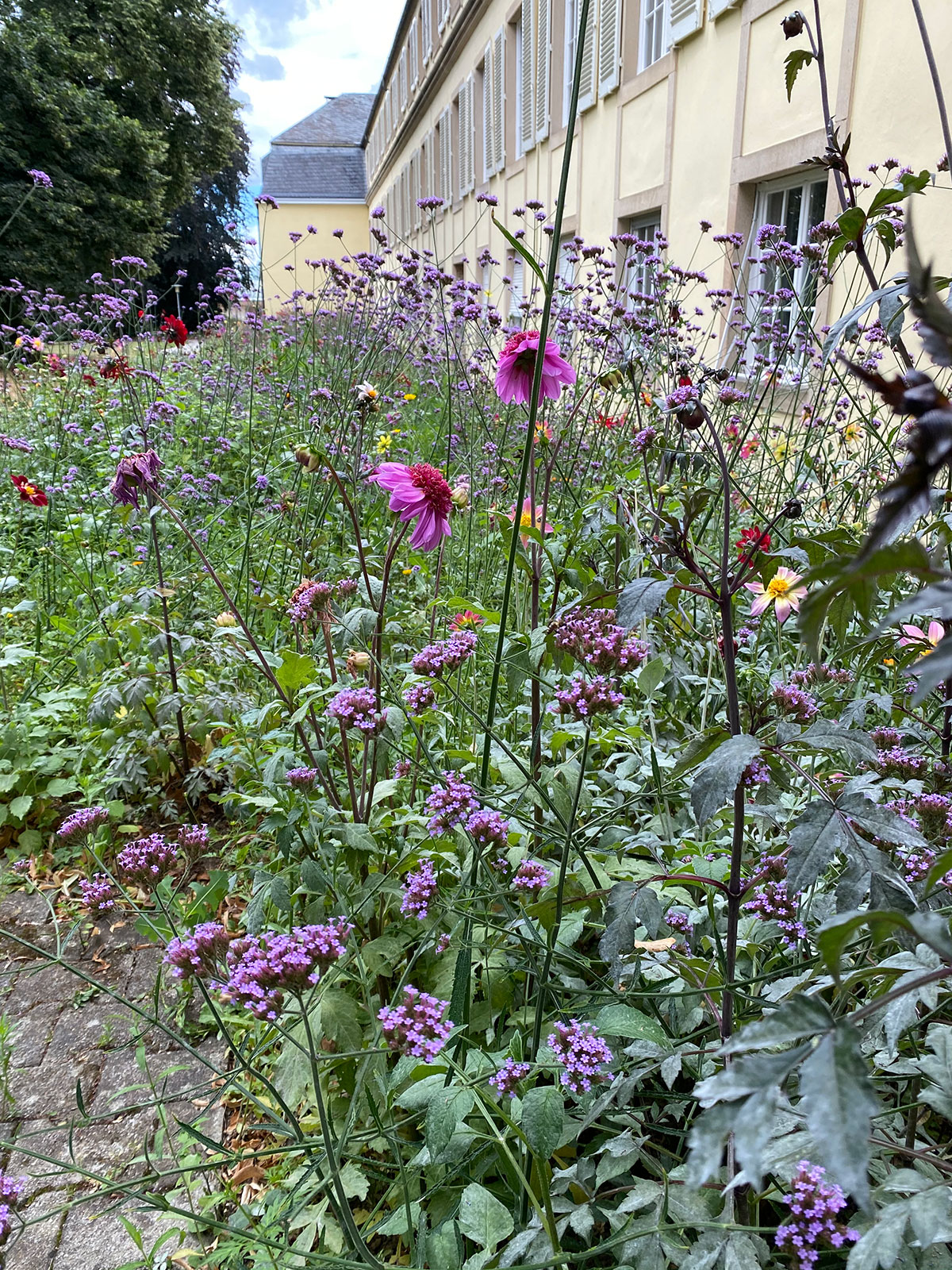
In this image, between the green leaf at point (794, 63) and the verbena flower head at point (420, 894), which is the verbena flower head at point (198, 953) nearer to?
the verbena flower head at point (420, 894)

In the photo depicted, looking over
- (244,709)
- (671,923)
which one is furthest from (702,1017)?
(244,709)

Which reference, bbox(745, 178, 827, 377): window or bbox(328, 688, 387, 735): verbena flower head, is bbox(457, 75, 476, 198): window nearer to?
bbox(745, 178, 827, 377): window

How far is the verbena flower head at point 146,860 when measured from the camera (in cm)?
135

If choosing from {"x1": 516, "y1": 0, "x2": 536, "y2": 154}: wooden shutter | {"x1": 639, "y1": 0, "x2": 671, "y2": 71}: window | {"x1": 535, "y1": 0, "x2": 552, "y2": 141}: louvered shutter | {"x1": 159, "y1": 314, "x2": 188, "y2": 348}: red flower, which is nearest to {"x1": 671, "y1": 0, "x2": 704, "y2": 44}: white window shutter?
{"x1": 639, "y1": 0, "x2": 671, "y2": 71}: window

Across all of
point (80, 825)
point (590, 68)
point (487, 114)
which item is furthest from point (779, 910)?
point (487, 114)

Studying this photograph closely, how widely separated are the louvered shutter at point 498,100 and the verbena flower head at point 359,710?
15294 millimetres

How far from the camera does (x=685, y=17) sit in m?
7.09

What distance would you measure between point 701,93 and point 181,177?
24.4m

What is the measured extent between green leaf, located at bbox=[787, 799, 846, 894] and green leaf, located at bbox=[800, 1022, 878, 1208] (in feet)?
1.13

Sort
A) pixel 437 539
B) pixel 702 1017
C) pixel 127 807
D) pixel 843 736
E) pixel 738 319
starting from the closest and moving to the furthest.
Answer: pixel 843 736 → pixel 702 1017 → pixel 437 539 → pixel 127 807 → pixel 738 319

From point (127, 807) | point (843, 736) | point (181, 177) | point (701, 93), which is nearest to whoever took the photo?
point (843, 736)

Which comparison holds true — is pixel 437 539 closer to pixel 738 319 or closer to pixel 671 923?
pixel 671 923

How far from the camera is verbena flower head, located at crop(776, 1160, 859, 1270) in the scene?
779mm

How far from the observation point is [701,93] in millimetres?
7004
